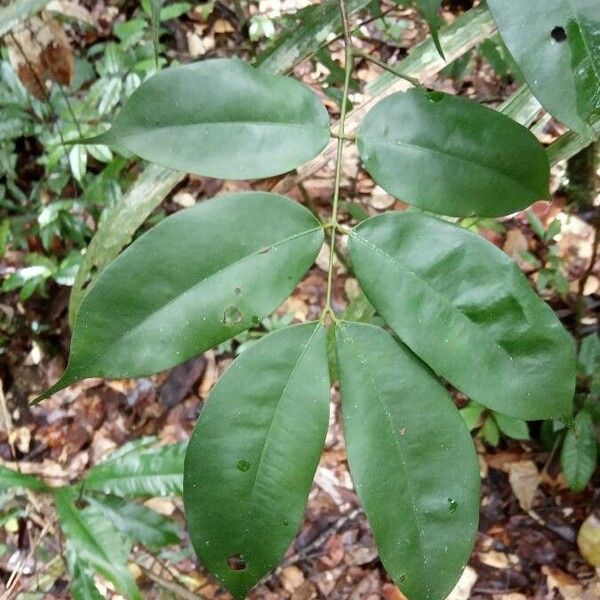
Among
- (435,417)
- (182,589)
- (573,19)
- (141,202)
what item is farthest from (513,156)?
(182,589)

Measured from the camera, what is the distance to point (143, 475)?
112 centimetres

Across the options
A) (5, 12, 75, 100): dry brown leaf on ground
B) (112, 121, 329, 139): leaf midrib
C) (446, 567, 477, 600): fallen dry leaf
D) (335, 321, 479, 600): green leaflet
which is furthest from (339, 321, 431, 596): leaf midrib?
(5, 12, 75, 100): dry brown leaf on ground

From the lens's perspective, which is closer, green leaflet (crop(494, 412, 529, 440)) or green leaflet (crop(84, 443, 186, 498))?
green leaflet (crop(84, 443, 186, 498))

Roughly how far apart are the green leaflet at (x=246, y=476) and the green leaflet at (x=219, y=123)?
0.60 ft

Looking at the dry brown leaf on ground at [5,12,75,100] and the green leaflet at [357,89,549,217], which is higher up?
the dry brown leaf on ground at [5,12,75,100]

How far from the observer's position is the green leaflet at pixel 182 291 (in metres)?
0.51

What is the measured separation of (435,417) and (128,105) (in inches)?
14.3

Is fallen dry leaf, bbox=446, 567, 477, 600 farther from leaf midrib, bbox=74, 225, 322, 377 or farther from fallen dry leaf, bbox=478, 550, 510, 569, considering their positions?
leaf midrib, bbox=74, 225, 322, 377

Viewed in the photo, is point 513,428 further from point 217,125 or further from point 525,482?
point 217,125

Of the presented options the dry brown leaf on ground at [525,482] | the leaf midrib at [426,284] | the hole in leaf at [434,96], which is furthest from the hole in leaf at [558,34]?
the dry brown leaf on ground at [525,482]

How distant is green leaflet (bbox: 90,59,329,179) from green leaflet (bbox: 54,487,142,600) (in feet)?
2.25

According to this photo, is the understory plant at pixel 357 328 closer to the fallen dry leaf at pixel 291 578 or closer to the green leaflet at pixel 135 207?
the green leaflet at pixel 135 207

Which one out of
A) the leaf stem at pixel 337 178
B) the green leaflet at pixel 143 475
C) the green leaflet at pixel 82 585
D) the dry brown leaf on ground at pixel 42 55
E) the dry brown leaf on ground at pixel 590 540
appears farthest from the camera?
the dry brown leaf on ground at pixel 42 55

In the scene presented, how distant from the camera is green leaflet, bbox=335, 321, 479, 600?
492mm
